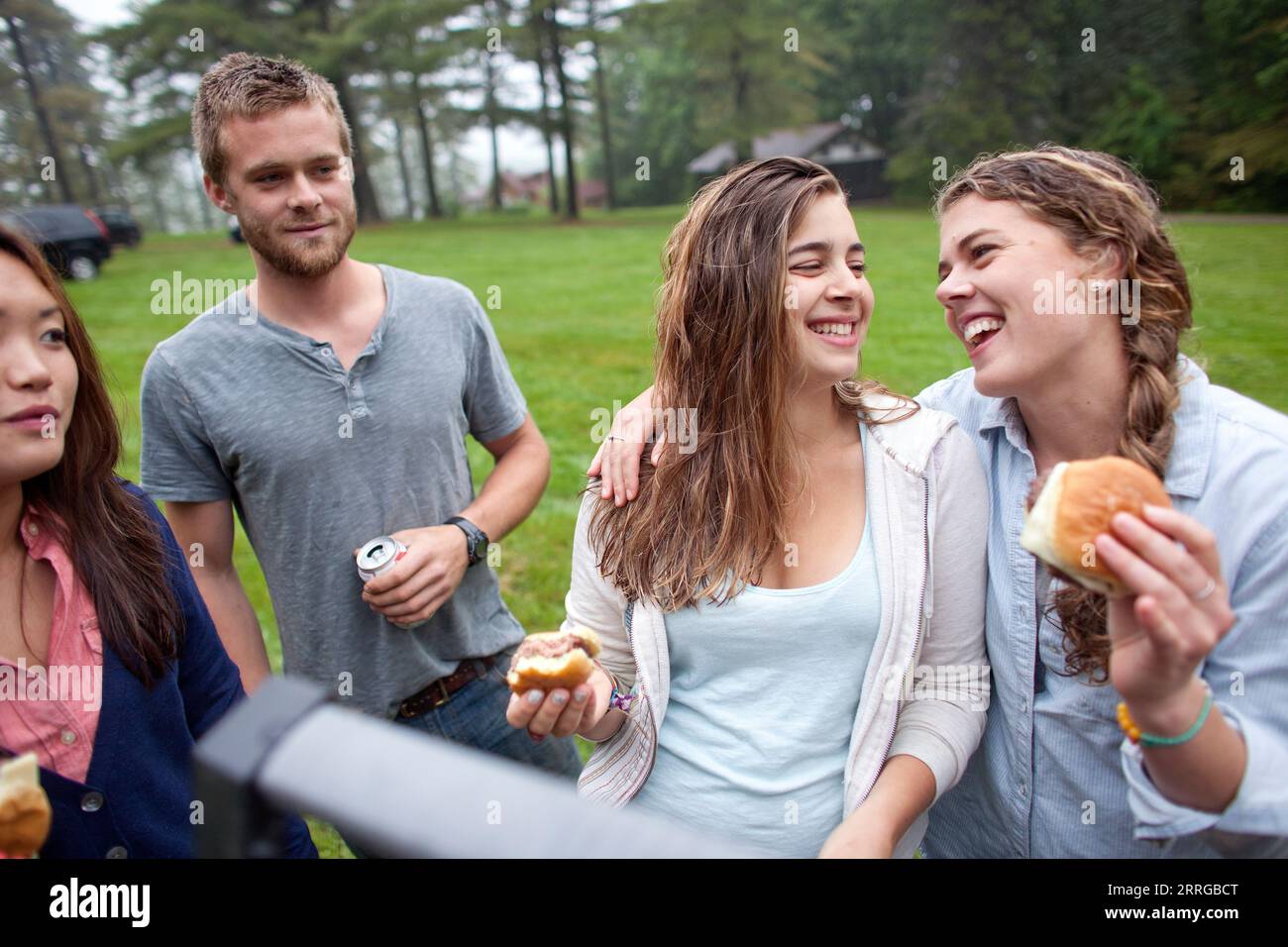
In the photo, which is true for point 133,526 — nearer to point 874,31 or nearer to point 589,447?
point 589,447

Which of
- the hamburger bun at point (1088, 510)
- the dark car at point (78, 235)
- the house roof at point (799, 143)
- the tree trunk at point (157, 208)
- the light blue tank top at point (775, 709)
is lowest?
the light blue tank top at point (775, 709)

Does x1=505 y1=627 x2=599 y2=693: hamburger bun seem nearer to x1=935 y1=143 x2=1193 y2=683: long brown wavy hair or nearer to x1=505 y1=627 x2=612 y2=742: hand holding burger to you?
x1=505 y1=627 x2=612 y2=742: hand holding burger

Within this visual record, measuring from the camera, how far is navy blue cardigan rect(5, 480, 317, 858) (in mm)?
1615

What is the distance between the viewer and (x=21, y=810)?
48.3 inches

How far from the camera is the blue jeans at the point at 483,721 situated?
268 cm

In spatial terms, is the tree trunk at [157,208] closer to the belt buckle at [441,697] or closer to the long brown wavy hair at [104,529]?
the belt buckle at [441,697]

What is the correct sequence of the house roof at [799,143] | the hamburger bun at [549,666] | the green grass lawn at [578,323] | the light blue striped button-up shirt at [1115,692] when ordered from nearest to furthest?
the light blue striped button-up shirt at [1115,692]
the hamburger bun at [549,666]
the green grass lawn at [578,323]
the house roof at [799,143]

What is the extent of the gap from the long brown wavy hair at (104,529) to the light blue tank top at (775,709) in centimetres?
115

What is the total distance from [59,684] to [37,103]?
34632 millimetres

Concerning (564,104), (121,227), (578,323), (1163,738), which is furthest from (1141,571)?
(564,104)

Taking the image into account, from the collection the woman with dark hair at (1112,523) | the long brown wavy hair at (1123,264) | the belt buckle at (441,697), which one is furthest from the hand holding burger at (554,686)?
the long brown wavy hair at (1123,264)

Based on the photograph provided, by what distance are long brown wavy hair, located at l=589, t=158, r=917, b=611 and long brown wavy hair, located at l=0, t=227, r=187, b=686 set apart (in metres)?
1.01

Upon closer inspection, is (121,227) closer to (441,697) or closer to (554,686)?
(441,697)

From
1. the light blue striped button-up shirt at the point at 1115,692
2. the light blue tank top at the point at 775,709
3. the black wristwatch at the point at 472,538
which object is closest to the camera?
the light blue striped button-up shirt at the point at 1115,692
